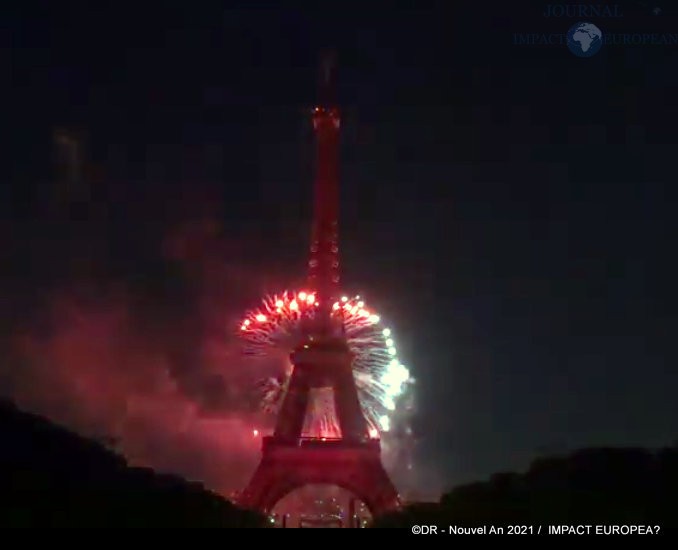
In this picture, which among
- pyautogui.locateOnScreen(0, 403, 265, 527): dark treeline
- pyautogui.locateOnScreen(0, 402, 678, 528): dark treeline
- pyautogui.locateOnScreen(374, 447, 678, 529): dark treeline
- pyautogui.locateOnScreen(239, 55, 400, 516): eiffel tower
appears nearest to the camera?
pyautogui.locateOnScreen(0, 403, 265, 527): dark treeline

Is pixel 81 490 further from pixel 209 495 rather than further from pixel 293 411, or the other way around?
pixel 293 411

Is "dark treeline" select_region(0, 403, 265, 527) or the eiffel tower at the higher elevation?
the eiffel tower

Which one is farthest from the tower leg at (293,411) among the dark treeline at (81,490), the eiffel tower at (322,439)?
the dark treeline at (81,490)

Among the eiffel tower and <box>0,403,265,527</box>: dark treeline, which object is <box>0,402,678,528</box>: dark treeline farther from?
the eiffel tower

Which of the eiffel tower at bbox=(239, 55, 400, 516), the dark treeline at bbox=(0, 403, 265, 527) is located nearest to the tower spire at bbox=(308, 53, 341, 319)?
the eiffel tower at bbox=(239, 55, 400, 516)

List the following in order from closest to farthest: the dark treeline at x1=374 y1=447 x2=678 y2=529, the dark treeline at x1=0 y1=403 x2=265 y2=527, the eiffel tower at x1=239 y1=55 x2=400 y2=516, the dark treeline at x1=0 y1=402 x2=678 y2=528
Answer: the dark treeline at x1=0 y1=403 x2=265 y2=527 < the dark treeline at x1=0 y1=402 x2=678 y2=528 < the dark treeline at x1=374 y1=447 x2=678 y2=529 < the eiffel tower at x1=239 y1=55 x2=400 y2=516

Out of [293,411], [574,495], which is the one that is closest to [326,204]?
[293,411]
